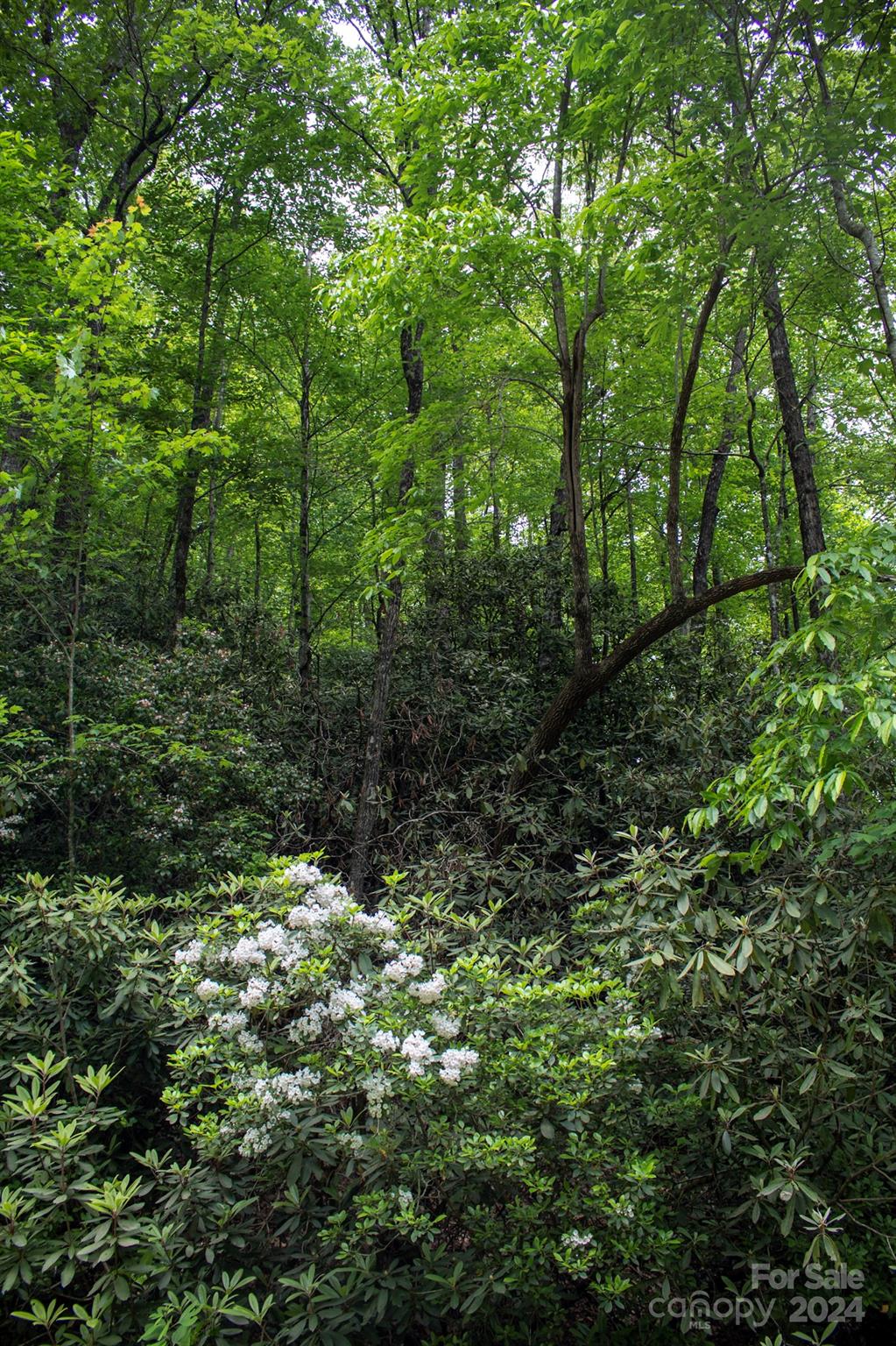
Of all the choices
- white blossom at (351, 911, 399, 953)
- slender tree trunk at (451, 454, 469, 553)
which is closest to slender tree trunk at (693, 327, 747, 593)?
slender tree trunk at (451, 454, 469, 553)

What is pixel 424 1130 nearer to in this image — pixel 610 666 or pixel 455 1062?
pixel 455 1062

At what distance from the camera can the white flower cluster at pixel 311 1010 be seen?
7.79 ft

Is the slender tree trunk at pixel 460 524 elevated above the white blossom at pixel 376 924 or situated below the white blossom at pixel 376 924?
above

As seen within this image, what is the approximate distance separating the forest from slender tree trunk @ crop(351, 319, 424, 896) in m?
0.09

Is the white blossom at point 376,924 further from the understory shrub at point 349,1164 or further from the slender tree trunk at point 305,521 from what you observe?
the slender tree trunk at point 305,521

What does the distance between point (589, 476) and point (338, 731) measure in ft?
14.4

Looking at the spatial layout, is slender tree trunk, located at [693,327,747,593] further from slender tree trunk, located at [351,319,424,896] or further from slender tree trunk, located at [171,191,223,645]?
slender tree trunk, located at [171,191,223,645]

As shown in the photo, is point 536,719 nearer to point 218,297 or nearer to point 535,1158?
point 535,1158

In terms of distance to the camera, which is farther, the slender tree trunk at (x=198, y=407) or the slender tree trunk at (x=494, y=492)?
the slender tree trunk at (x=198, y=407)

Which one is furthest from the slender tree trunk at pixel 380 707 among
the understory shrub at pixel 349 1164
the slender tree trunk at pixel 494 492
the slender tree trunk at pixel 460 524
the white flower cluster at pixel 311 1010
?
the understory shrub at pixel 349 1164

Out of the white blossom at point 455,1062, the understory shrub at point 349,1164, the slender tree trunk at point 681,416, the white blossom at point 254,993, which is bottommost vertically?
the understory shrub at point 349,1164

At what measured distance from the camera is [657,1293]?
7.79 feet

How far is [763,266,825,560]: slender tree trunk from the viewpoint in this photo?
6.77m

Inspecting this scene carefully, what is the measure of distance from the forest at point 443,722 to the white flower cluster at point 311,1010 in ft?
0.07
